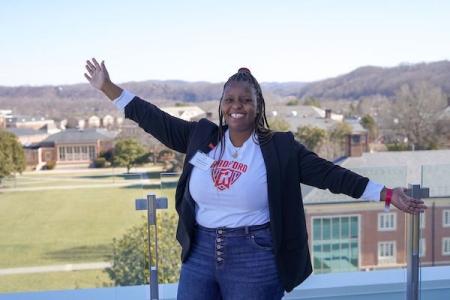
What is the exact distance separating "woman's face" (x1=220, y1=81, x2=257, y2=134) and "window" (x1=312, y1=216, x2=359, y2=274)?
1510 millimetres

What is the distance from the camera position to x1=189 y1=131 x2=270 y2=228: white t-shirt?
68.7 inches

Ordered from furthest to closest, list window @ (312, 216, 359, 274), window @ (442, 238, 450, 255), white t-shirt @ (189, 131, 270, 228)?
window @ (312, 216, 359, 274), window @ (442, 238, 450, 255), white t-shirt @ (189, 131, 270, 228)

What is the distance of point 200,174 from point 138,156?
3585cm

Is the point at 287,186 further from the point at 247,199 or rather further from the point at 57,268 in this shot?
the point at 57,268

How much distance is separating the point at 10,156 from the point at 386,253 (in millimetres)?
35484

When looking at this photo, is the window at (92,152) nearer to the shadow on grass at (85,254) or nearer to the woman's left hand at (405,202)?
the shadow on grass at (85,254)

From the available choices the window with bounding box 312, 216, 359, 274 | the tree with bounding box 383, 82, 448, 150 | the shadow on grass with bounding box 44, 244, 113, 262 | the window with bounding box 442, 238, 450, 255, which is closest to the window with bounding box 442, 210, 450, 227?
the window with bounding box 442, 238, 450, 255

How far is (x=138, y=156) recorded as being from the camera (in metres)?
37.2

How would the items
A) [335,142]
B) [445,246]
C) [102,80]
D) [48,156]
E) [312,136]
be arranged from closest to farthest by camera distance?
[102,80]
[445,246]
[335,142]
[312,136]
[48,156]

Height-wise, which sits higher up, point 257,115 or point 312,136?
point 257,115

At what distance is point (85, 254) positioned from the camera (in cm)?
293

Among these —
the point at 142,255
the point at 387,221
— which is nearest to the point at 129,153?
the point at 387,221

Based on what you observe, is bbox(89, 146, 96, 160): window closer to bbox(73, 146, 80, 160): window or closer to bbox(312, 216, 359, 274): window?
bbox(73, 146, 80, 160): window

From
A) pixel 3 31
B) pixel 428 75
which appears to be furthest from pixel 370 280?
pixel 3 31
